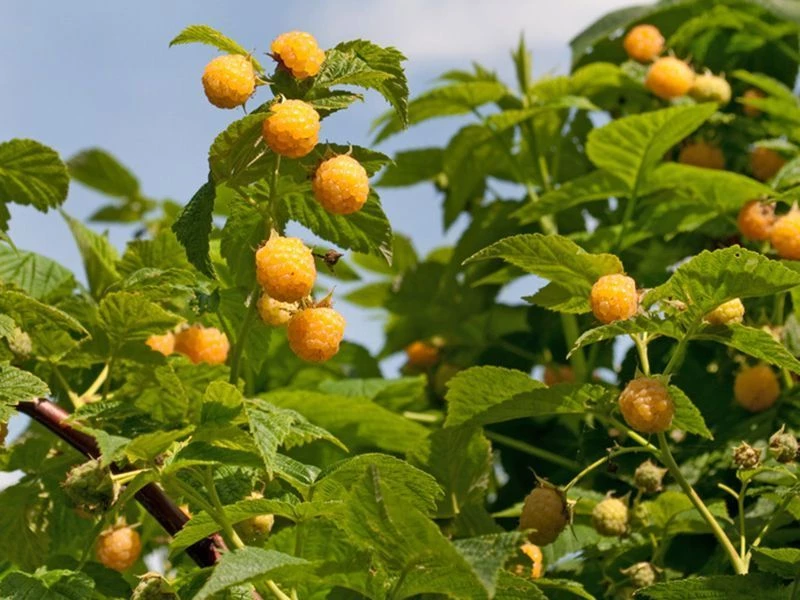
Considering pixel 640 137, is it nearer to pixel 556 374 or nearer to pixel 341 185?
pixel 556 374

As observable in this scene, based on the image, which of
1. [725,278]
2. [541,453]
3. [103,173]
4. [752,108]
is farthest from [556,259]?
[103,173]

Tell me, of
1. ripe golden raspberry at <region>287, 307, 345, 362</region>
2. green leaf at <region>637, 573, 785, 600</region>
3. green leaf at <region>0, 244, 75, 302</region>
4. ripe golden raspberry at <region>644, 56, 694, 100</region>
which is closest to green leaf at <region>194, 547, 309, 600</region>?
ripe golden raspberry at <region>287, 307, 345, 362</region>

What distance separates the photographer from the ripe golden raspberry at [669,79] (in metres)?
3.29

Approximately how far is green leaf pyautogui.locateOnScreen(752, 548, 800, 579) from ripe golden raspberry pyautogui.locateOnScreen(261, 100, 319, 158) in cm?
81

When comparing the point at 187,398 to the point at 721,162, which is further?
the point at 721,162

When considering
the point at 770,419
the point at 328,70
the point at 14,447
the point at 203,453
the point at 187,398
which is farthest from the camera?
the point at 770,419

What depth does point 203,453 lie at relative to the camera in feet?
5.24

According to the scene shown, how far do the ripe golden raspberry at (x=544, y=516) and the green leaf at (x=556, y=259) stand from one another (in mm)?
321

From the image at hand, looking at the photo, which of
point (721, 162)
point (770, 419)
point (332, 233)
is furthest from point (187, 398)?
point (721, 162)

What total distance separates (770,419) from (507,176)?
124 centimetres

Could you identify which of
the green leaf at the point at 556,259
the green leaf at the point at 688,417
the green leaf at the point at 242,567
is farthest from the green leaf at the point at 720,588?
the green leaf at the point at 242,567

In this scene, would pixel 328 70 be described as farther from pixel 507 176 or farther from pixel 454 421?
pixel 507 176

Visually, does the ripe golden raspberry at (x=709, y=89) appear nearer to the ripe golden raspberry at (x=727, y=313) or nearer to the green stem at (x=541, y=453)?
the green stem at (x=541, y=453)

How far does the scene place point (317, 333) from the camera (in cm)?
175
